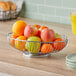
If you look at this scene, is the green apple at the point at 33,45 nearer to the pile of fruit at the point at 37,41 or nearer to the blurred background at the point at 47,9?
the pile of fruit at the point at 37,41

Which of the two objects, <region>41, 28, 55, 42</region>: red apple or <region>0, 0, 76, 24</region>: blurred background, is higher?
<region>41, 28, 55, 42</region>: red apple

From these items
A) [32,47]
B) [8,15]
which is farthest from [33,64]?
[8,15]

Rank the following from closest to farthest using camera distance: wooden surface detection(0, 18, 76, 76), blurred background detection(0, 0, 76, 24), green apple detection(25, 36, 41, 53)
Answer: wooden surface detection(0, 18, 76, 76) < green apple detection(25, 36, 41, 53) < blurred background detection(0, 0, 76, 24)

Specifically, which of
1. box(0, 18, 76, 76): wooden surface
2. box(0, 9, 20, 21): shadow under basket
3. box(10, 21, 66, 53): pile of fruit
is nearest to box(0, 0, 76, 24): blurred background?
box(0, 9, 20, 21): shadow under basket

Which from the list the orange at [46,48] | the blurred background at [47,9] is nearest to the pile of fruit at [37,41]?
the orange at [46,48]

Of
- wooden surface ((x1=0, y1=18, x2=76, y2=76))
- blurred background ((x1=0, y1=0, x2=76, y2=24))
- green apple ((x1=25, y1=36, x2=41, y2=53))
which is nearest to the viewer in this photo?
wooden surface ((x1=0, y1=18, x2=76, y2=76))

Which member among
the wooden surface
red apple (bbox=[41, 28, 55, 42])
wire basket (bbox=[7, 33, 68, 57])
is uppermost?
red apple (bbox=[41, 28, 55, 42])

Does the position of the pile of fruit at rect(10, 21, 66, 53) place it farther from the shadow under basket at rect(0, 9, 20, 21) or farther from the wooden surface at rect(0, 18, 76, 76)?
the shadow under basket at rect(0, 9, 20, 21)

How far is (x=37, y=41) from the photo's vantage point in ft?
4.66

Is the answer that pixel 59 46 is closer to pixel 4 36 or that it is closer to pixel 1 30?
pixel 4 36

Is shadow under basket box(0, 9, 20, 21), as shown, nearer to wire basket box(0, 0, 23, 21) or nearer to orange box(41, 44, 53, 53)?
wire basket box(0, 0, 23, 21)

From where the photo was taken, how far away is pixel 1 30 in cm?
216

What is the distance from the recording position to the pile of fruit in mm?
1413

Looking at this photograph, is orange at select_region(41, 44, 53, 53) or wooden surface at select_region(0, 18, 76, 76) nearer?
wooden surface at select_region(0, 18, 76, 76)
